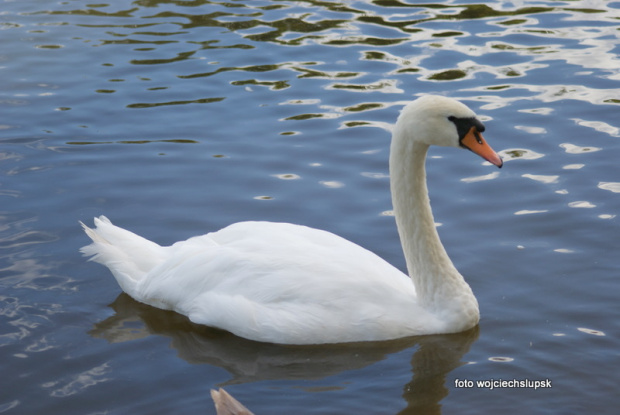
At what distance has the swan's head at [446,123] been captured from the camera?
6.76 meters

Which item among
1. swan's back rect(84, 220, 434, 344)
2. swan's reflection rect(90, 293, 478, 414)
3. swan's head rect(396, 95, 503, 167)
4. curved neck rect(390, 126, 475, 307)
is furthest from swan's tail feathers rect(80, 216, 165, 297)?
swan's head rect(396, 95, 503, 167)

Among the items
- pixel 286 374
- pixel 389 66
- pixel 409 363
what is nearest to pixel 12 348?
pixel 286 374

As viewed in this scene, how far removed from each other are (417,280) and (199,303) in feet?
4.92

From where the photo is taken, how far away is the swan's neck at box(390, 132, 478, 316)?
698 cm

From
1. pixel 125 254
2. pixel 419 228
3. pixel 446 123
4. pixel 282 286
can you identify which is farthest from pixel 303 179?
pixel 446 123

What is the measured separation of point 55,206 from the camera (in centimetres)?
918

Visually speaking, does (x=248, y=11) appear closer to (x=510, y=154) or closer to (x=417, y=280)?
(x=510, y=154)

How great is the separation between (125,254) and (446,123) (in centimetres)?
259

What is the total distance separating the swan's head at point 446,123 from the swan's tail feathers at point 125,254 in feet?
7.13

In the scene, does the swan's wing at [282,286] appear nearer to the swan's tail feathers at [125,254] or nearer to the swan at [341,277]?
the swan at [341,277]

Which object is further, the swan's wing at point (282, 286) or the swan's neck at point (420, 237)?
the swan's neck at point (420, 237)

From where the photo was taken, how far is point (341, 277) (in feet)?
22.6

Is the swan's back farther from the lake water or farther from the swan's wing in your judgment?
the lake water

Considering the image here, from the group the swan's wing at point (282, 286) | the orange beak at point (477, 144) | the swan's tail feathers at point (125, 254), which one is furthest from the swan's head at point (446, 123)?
the swan's tail feathers at point (125, 254)
